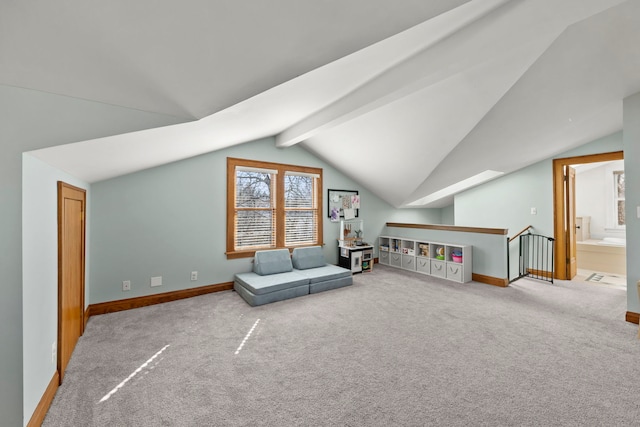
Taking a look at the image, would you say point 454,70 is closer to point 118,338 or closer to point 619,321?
point 619,321

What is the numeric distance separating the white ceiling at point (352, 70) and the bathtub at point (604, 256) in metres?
2.52

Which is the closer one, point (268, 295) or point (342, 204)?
point (268, 295)

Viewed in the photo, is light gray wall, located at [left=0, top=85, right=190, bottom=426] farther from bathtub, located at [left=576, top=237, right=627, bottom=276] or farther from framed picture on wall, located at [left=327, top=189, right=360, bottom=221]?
bathtub, located at [left=576, top=237, right=627, bottom=276]

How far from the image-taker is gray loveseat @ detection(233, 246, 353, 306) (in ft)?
12.0

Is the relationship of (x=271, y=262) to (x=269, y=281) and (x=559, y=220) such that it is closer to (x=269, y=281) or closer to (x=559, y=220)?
(x=269, y=281)

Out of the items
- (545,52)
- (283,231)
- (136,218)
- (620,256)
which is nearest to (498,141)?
(545,52)

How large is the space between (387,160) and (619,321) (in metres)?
3.45

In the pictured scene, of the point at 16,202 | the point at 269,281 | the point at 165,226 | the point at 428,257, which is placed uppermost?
the point at 16,202

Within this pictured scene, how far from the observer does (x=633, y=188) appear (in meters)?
3.02

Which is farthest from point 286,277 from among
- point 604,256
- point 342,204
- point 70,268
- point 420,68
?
point 604,256

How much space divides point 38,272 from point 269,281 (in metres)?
2.49

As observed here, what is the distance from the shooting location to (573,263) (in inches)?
195

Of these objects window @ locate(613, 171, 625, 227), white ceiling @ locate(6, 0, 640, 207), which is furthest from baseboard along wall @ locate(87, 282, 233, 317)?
window @ locate(613, 171, 625, 227)

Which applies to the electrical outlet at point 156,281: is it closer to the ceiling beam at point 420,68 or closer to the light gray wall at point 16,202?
the light gray wall at point 16,202
